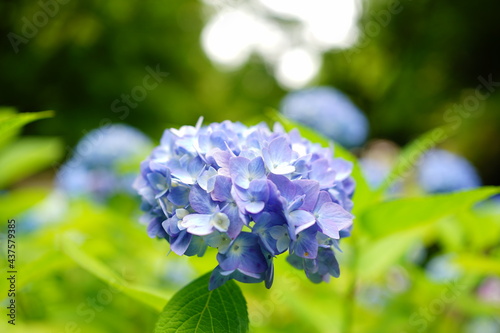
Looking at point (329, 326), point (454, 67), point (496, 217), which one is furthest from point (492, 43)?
point (329, 326)

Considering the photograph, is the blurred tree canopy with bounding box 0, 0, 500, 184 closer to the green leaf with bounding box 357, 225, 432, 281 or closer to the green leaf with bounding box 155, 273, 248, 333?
the green leaf with bounding box 357, 225, 432, 281

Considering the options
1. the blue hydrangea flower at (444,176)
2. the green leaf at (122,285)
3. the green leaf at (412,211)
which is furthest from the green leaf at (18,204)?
the blue hydrangea flower at (444,176)

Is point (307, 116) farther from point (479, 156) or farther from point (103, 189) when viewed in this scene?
point (479, 156)

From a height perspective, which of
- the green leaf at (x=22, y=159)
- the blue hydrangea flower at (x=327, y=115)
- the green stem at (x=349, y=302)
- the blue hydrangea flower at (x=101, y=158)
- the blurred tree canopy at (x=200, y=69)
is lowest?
the blurred tree canopy at (x=200, y=69)

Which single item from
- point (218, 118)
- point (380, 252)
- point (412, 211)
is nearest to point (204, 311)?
point (412, 211)

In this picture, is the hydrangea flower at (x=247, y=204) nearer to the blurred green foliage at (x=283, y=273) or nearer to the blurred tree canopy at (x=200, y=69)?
the blurred green foliage at (x=283, y=273)

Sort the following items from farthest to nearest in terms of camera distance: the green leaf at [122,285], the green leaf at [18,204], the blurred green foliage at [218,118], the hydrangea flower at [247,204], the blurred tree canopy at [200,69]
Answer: the blurred tree canopy at [200,69], the green leaf at [18,204], the blurred green foliage at [218,118], the green leaf at [122,285], the hydrangea flower at [247,204]
